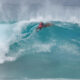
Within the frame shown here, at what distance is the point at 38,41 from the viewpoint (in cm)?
254

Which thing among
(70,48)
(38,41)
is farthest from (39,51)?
(70,48)

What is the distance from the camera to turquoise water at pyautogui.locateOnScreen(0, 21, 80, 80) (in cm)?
248

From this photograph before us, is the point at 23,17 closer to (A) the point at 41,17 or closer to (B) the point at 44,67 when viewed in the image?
(A) the point at 41,17

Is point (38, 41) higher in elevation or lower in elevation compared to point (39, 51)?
higher

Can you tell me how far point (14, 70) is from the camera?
2488mm

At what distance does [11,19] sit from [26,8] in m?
0.23

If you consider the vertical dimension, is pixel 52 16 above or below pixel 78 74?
above

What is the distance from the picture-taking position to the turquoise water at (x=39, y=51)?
2477 millimetres

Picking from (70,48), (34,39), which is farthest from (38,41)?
(70,48)

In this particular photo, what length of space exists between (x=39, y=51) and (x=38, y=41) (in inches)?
4.8

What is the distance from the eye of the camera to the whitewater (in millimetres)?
2479

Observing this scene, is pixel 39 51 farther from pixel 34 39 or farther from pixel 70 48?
pixel 70 48

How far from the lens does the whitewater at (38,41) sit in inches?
97.6

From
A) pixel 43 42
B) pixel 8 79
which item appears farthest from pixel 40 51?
pixel 8 79
